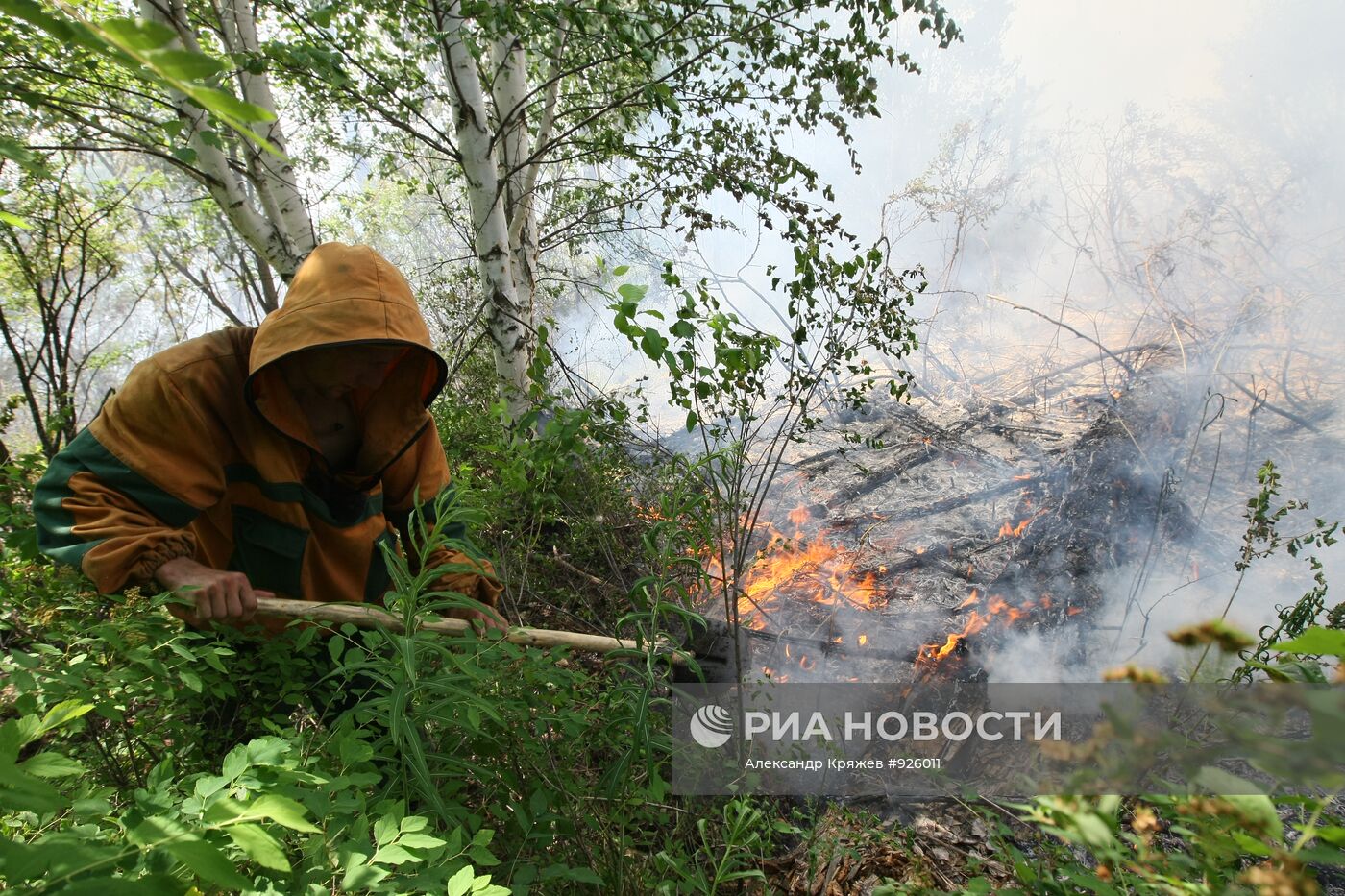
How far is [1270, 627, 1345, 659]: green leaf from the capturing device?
0.66 meters

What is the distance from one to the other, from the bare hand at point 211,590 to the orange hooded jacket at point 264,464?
0.05 m

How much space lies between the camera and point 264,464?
6.84 feet

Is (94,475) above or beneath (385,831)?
above

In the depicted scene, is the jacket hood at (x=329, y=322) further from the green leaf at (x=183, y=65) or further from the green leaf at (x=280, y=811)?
the green leaf at (x=183, y=65)

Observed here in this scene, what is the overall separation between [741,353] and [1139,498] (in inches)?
184

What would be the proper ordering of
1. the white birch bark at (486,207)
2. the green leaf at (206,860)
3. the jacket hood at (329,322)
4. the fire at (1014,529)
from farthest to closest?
the fire at (1014,529) → the white birch bark at (486,207) → the jacket hood at (329,322) → the green leaf at (206,860)

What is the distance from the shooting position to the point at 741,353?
2859 millimetres

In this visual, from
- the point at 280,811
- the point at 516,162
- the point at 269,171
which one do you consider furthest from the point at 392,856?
the point at 516,162

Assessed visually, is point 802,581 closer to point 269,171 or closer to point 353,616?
point 353,616

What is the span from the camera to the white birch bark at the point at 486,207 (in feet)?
13.5

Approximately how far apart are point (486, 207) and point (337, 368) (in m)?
2.82

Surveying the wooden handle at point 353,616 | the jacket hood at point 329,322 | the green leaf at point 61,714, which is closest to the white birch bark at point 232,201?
the jacket hood at point 329,322

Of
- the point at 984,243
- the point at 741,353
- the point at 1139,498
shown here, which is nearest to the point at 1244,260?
the point at 984,243

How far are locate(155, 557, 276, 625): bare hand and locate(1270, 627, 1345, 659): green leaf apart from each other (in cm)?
203
